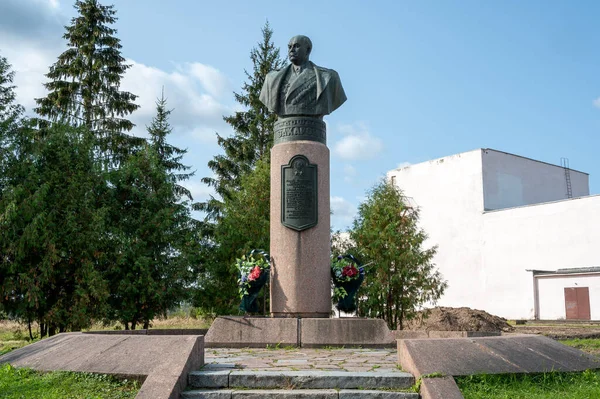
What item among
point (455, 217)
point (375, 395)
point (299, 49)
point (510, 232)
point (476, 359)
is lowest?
point (375, 395)

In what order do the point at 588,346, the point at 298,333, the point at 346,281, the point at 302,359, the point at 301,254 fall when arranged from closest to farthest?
the point at 302,359, the point at 298,333, the point at 301,254, the point at 346,281, the point at 588,346

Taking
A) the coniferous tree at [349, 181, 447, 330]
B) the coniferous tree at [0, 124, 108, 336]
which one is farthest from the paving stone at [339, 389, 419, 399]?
the coniferous tree at [0, 124, 108, 336]

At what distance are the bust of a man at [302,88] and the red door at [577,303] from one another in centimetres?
2142

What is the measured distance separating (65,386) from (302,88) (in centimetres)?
624

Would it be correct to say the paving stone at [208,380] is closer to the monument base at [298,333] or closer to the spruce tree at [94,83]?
the monument base at [298,333]

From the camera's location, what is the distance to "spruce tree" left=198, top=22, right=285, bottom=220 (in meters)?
29.0

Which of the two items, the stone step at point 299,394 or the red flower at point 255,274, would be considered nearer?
the stone step at point 299,394

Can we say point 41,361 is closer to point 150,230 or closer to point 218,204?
point 150,230

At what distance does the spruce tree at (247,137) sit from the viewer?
29.0 metres

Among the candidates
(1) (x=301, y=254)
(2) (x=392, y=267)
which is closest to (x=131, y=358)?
(1) (x=301, y=254)

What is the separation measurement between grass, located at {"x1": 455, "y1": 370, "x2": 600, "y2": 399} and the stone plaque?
446cm

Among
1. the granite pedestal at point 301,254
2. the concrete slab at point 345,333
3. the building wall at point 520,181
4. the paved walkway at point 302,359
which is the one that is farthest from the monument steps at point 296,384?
the building wall at point 520,181

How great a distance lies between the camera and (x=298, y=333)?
9.08m

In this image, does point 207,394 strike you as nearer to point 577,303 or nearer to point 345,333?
point 345,333
